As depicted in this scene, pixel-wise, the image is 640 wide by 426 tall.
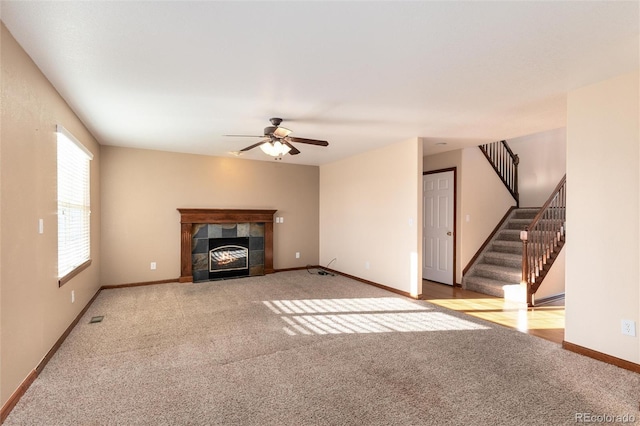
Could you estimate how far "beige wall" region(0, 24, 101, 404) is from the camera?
1.98 meters

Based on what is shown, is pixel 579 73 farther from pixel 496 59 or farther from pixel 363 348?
pixel 363 348

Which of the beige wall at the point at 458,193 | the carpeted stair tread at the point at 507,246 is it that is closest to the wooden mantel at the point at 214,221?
the beige wall at the point at 458,193

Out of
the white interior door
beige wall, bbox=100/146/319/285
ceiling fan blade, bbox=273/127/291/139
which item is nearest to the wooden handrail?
the white interior door

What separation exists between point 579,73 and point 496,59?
836 mm

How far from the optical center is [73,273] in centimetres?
339

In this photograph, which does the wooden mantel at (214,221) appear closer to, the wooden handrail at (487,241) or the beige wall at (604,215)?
the wooden handrail at (487,241)

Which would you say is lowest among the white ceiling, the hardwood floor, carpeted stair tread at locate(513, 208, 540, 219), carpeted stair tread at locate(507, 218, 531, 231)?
the hardwood floor

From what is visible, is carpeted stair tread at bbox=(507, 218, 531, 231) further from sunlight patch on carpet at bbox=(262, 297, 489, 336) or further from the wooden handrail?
sunlight patch on carpet at bbox=(262, 297, 489, 336)

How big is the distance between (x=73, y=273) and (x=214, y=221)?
2.66 meters

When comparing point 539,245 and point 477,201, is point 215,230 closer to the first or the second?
point 477,201

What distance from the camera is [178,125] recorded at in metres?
4.04

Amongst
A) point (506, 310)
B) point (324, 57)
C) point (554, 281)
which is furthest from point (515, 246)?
point (324, 57)

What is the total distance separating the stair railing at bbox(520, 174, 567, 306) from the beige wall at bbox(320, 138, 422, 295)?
4.94 ft

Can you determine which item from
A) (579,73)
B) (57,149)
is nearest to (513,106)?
(579,73)
